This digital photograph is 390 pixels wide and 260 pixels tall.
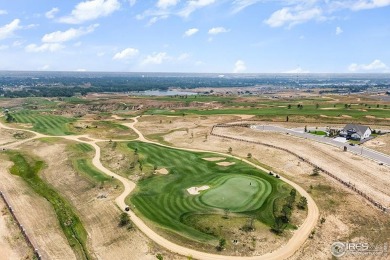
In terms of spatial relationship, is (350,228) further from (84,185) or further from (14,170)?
(14,170)

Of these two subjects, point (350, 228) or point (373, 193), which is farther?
point (373, 193)

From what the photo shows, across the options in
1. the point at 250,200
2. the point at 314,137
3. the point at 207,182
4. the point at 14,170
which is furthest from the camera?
the point at 314,137

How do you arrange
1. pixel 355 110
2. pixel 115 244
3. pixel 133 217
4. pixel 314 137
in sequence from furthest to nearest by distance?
1. pixel 355 110
2. pixel 314 137
3. pixel 133 217
4. pixel 115 244

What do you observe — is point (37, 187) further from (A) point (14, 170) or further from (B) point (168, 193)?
(B) point (168, 193)

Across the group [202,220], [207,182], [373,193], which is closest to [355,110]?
[373,193]

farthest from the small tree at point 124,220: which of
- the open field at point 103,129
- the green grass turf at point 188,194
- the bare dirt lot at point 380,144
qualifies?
the bare dirt lot at point 380,144
